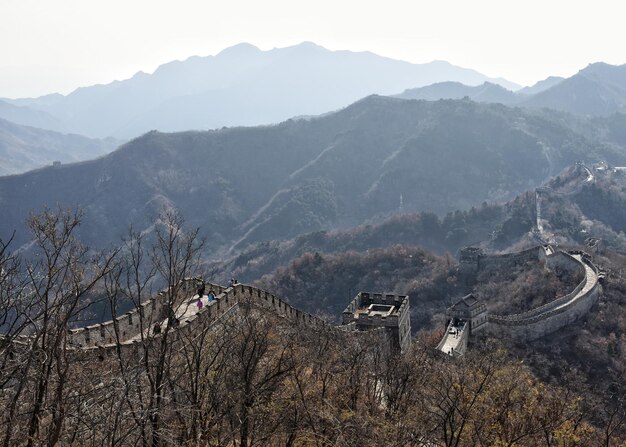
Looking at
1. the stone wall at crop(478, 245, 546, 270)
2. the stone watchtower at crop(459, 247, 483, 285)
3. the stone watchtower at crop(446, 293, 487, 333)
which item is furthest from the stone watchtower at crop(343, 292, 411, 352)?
the stone watchtower at crop(459, 247, 483, 285)

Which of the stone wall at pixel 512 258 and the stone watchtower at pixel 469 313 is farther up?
the stone watchtower at pixel 469 313

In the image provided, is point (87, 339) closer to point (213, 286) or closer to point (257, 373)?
point (257, 373)

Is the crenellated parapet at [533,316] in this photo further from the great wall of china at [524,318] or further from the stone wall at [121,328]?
the stone wall at [121,328]

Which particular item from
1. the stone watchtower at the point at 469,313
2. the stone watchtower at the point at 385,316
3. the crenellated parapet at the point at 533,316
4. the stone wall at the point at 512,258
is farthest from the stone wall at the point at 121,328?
the stone wall at the point at 512,258

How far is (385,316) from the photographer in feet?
117

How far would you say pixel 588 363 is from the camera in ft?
141

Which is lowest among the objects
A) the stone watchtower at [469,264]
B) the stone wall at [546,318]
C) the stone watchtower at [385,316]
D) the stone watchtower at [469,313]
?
the stone watchtower at [469,264]

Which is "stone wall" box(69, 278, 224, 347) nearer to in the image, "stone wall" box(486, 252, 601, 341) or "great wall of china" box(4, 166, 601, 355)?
"great wall of china" box(4, 166, 601, 355)

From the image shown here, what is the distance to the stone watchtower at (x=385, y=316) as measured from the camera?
1404 inches

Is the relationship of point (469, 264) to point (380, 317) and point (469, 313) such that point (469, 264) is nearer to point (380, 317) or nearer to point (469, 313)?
point (469, 313)

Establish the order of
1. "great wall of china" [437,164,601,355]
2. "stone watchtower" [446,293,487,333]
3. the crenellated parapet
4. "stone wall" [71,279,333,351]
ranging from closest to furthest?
"stone wall" [71,279,333,351] < "great wall of china" [437,164,601,355] < "stone watchtower" [446,293,487,333] < the crenellated parapet

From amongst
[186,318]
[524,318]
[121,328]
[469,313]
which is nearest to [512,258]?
[524,318]

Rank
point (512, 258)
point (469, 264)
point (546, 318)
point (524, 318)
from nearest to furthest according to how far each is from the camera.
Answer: point (546, 318) → point (524, 318) → point (512, 258) → point (469, 264)

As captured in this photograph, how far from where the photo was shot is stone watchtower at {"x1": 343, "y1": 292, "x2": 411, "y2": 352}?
35656 millimetres
